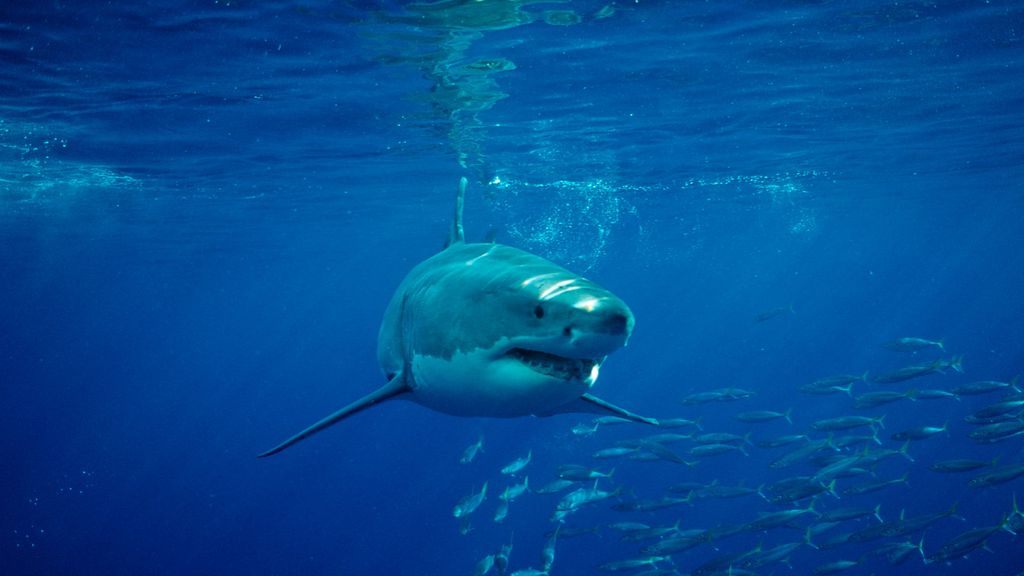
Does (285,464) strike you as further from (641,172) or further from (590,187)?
(641,172)

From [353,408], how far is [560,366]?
5.72 feet

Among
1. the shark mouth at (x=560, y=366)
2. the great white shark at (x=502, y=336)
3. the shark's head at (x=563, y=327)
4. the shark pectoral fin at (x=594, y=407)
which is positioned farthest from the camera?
the shark pectoral fin at (x=594, y=407)

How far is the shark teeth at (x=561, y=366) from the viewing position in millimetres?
3238

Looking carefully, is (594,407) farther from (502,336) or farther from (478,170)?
(478,170)

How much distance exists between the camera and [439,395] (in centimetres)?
419

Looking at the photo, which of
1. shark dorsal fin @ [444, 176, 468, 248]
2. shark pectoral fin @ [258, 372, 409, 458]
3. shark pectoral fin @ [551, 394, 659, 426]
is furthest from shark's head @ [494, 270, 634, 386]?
shark dorsal fin @ [444, 176, 468, 248]

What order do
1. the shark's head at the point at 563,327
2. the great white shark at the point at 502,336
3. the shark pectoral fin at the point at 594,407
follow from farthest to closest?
1. the shark pectoral fin at the point at 594,407
2. the great white shark at the point at 502,336
3. the shark's head at the point at 563,327

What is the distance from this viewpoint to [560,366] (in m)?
3.25

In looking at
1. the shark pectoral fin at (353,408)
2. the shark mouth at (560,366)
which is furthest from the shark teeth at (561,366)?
the shark pectoral fin at (353,408)

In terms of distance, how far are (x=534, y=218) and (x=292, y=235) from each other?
549 inches

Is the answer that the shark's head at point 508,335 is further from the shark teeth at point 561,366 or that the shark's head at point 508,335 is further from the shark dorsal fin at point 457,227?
the shark dorsal fin at point 457,227

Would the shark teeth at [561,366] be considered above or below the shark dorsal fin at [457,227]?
above

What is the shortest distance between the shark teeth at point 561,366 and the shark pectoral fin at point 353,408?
4.85 feet

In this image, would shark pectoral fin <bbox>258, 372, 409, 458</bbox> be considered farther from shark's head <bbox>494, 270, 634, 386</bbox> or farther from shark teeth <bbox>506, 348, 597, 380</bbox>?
shark teeth <bbox>506, 348, 597, 380</bbox>
